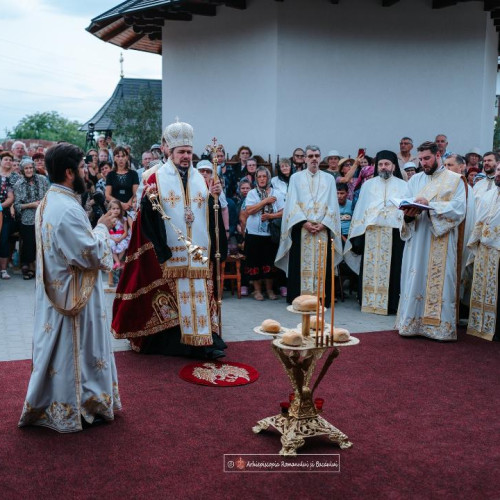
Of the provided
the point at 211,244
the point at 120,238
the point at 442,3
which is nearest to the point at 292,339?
the point at 211,244

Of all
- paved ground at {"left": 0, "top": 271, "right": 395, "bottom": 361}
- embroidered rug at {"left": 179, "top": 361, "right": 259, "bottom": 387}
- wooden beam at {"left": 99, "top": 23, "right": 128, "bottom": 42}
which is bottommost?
paved ground at {"left": 0, "top": 271, "right": 395, "bottom": 361}

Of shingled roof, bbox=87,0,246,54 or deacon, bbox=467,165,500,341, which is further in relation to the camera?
shingled roof, bbox=87,0,246,54

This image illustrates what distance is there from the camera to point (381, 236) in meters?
8.56

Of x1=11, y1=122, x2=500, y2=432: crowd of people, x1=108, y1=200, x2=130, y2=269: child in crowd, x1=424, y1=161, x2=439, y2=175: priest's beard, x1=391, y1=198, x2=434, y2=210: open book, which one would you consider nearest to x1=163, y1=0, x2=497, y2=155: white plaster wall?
x1=11, y1=122, x2=500, y2=432: crowd of people

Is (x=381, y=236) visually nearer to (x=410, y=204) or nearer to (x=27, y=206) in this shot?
(x=410, y=204)

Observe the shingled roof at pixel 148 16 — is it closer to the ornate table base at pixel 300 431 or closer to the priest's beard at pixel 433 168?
the priest's beard at pixel 433 168

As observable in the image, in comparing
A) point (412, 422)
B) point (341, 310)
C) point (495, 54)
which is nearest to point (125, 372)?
point (412, 422)

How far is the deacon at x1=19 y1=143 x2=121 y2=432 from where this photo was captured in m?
4.18


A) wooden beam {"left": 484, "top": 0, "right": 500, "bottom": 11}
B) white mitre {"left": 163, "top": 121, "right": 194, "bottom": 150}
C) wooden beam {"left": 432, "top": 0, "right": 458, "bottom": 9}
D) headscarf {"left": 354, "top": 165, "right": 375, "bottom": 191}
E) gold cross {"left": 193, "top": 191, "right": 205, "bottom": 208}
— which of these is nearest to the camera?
white mitre {"left": 163, "top": 121, "right": 194, "bottom": 150}

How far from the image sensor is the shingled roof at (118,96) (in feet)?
82.4

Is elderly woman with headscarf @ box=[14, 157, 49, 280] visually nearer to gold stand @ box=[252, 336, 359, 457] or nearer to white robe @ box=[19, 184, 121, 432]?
white robe @ box=[19, 184, 121, 432]

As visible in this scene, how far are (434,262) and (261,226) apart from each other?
2.77 meters

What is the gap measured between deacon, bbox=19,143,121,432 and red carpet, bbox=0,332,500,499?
217mm

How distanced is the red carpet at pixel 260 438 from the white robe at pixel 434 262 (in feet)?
3.02
